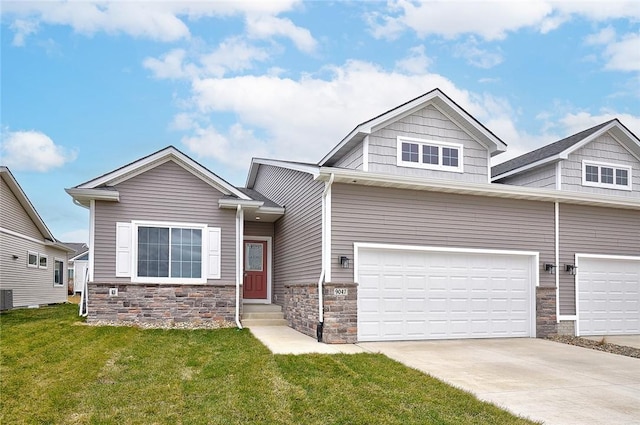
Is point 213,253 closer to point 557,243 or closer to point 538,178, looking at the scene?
point 557,243

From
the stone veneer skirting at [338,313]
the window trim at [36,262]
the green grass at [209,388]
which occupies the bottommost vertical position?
the green grass at [209,388]

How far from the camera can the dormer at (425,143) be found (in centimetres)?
1317

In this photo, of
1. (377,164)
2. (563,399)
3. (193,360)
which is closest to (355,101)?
(377,164)

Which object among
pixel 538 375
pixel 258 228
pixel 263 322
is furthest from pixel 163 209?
pixel 538 375

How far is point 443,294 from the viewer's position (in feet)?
40.8

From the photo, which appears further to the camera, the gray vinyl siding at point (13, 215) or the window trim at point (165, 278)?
the gray vinyl siding at point (13, 215)

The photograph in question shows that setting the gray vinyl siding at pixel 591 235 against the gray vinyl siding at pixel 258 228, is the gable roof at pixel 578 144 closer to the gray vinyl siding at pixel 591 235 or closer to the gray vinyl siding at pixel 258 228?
the gray vinyl siding at pixel 591 235

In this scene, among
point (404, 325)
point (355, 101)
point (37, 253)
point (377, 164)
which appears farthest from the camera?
point (37, 253)

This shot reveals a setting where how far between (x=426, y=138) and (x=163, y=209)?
22.3 ft

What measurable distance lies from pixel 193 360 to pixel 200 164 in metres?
5.90

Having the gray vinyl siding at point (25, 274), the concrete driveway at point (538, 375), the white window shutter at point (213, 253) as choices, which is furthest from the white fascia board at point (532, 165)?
the gray vinyl siding at point (25, 274)

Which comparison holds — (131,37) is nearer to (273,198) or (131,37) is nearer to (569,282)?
(273,198)

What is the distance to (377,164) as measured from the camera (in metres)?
13.1

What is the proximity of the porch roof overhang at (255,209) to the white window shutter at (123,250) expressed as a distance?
2306mm
